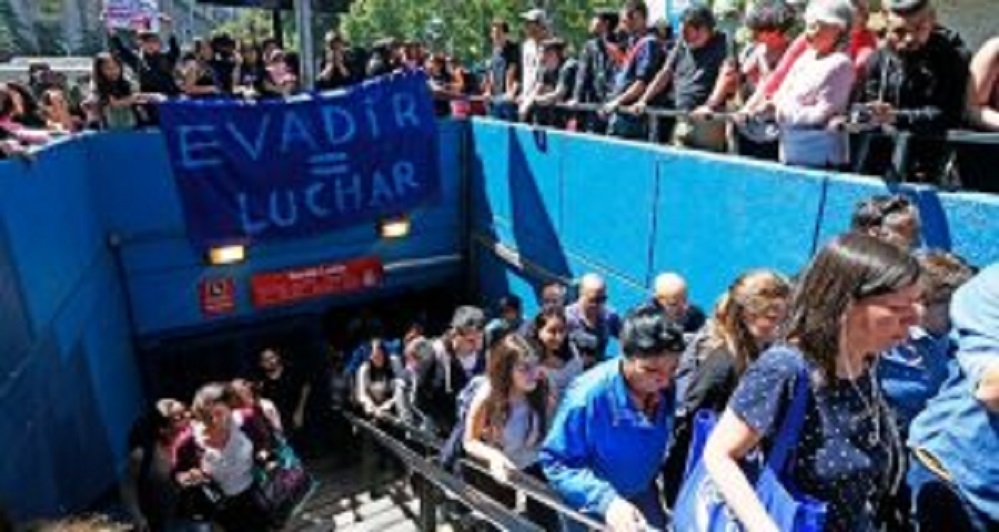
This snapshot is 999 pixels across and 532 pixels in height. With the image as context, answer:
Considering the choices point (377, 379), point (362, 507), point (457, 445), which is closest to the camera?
point (457, 445)

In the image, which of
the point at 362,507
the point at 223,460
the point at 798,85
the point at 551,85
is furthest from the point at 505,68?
the point at 223,460

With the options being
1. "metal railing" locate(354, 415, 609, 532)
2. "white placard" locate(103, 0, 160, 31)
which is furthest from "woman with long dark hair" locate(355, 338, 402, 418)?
"white placard" locate(103, 0, 160, 31)

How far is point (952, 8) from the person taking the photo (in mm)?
13672

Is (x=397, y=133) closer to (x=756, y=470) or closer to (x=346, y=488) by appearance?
(x=346, y=488)

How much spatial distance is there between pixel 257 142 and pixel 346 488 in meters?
3.92

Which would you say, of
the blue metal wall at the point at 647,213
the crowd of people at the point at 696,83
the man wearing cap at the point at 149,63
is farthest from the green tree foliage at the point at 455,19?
the man wearing cap at the point at 149,63

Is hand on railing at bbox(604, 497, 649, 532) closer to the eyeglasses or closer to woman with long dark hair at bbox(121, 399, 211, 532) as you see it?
the eyeglasses

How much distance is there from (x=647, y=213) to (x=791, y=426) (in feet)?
18.2

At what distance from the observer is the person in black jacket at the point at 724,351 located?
289 centimetres

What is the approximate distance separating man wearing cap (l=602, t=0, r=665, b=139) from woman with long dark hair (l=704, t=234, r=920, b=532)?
5321mm

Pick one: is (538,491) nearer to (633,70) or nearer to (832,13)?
(832,13)

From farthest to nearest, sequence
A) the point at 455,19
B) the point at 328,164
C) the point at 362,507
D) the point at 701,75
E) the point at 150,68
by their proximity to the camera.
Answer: the point at 455,19
the point at 328,164
the point at 150,68
the point at 362,507
the point at 701,75

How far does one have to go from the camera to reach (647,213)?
735 cm

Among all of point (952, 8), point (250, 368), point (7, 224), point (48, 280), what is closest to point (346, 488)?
point (250, 368)
